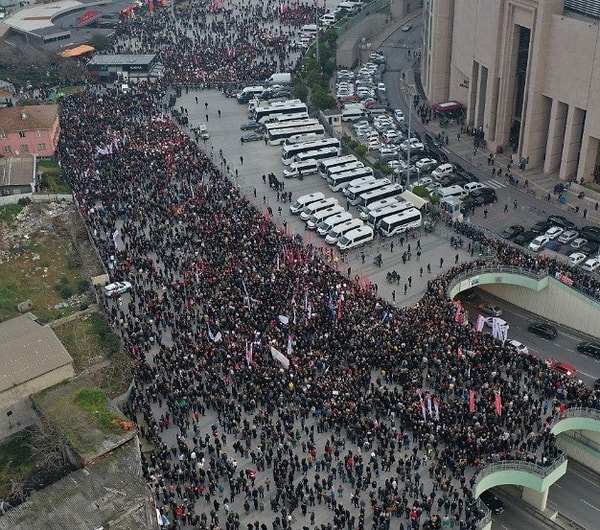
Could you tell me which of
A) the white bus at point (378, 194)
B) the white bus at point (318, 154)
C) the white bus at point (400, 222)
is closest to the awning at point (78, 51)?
the white bus at point (318, 154)

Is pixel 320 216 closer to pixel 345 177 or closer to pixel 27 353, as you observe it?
pixel 345 177

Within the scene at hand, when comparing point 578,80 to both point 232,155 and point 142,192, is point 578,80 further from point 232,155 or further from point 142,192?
point 142,192

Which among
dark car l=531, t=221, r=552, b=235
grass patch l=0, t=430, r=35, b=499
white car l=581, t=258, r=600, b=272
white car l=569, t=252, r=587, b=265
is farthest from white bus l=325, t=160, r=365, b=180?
grass patch l=0, t=430, r=35, b=499

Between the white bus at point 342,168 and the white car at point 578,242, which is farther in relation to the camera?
the white bus at point 342,168

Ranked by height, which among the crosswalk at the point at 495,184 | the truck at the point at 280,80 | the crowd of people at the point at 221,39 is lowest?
the crosswalk at the point at 495,184

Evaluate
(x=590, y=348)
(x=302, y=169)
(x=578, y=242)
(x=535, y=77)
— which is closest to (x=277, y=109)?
(x=302, y=169)

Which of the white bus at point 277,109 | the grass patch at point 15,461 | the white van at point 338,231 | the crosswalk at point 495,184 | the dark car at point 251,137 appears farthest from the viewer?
the white bus at point 277,109

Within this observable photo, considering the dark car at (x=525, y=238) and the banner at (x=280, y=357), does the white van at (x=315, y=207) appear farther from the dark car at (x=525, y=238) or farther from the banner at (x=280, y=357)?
the banner at (x=280, y=357)

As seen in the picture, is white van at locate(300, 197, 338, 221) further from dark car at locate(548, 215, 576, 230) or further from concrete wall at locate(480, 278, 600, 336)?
dark car at locate(548, 215, 576, 230)
